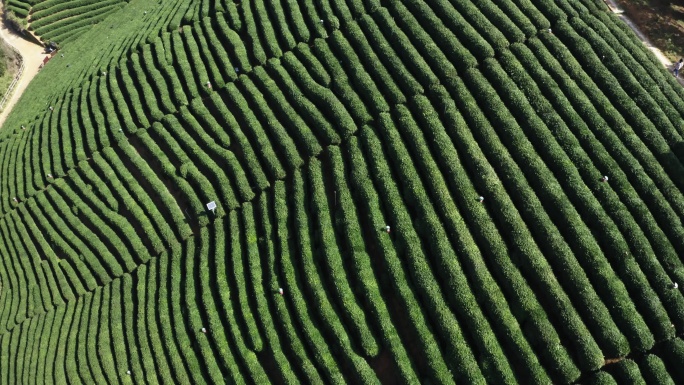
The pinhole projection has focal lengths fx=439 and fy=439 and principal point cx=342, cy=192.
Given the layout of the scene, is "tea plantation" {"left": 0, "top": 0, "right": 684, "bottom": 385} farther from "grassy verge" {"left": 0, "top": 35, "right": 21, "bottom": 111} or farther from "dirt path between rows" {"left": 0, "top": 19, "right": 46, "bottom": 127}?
"grassy verge" {"left": 0, "top": 35, "right": 21, "bottom": 111}

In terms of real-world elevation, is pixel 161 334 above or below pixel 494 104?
below

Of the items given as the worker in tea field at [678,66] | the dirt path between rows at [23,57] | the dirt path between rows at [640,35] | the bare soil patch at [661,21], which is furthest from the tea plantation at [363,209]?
the dirt path between rows at [23,57]

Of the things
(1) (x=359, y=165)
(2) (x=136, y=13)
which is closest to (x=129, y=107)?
(2) (x=136, y=13)

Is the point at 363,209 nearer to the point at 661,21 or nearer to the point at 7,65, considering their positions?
the point at 661,21

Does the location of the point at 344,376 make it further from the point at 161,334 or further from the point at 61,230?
the point at 61,230

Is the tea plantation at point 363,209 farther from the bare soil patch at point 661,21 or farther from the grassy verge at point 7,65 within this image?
the grassy verge at point 7,65

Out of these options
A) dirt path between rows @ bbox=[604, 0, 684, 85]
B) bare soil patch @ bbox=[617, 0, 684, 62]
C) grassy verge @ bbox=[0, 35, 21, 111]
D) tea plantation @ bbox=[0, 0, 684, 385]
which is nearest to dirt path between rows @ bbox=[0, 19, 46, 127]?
grassy verge @ bbox=[0, 35, 21, 111]
